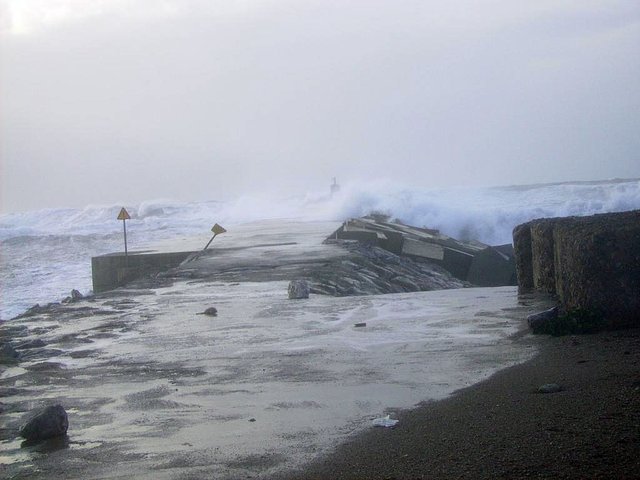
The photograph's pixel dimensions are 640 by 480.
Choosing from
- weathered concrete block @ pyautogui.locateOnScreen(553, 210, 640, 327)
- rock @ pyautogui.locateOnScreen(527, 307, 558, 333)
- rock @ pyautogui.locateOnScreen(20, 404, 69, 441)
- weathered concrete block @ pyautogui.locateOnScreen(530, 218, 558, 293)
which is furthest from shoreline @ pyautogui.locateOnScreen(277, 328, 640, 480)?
weathered concrete block @ pyautogui.locateOnScreen(530, 218, 558, 293)

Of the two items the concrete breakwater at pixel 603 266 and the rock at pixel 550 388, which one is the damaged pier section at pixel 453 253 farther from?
the rock at pixel 550 388

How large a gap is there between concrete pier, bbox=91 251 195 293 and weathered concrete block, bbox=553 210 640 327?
46.4 ft

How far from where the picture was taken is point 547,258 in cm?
1003

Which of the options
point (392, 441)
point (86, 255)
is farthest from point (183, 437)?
point (86, 255)

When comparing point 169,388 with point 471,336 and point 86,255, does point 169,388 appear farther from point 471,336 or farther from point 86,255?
point 86,255

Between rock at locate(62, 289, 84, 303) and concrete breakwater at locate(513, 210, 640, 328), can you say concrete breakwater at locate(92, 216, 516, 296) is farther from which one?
concrete breakwater at locate(513, 210, 640, 328)

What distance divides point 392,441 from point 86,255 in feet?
101

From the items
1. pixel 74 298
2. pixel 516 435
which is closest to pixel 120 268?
pixel 74 298

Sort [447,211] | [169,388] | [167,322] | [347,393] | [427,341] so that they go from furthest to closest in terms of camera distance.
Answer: [447,211], [167,322], [427,341], [169,388], [347,393]

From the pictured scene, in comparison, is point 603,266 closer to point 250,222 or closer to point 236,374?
point 236,374

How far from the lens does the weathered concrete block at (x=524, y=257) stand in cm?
1109

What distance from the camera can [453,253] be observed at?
69.8 ft

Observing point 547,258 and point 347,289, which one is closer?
point 547,258

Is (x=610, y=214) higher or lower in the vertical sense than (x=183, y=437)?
higher
